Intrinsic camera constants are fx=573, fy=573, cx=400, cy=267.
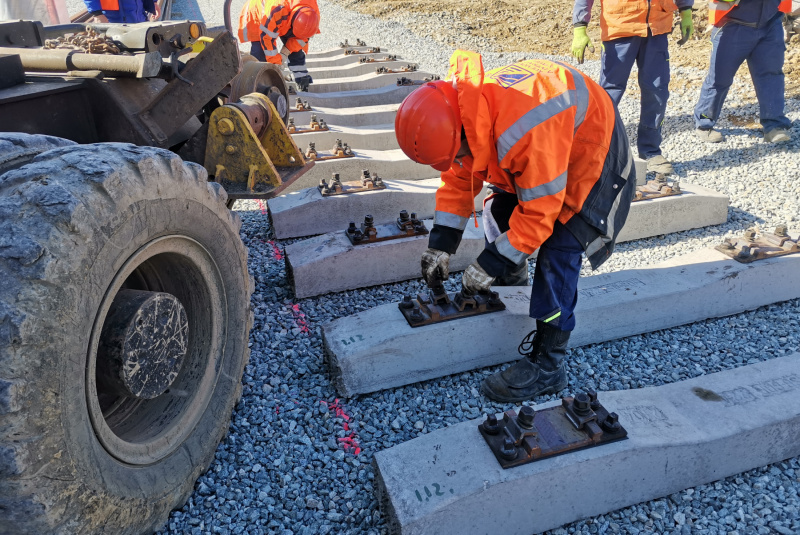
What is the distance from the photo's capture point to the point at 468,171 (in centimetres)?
292

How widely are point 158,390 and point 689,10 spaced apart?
6.19 metres

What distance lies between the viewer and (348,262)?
388 cm

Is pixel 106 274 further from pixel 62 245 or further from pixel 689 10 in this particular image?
pixel 689 10

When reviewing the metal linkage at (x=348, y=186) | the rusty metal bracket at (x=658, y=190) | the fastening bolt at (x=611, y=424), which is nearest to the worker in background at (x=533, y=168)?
the fastening bolt at (x=611, y=424)

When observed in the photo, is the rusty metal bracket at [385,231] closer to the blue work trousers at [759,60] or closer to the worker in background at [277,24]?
the blue work trousers at [759,60]

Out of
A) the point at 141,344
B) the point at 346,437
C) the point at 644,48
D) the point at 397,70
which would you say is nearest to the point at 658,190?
the point at 644,48

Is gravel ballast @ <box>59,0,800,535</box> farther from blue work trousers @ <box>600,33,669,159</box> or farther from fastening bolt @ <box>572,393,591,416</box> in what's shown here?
blue work trousers @ <box>600,33,669,159</box>

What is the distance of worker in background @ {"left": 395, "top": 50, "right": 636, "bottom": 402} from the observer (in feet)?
7.70

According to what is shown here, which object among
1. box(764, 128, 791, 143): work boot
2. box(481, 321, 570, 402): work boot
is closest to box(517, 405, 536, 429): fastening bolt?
box(481, 321, 570, 402): work boot

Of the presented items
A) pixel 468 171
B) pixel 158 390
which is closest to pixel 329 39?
pixel 468 171

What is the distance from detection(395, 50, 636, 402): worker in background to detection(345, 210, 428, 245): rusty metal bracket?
94cm

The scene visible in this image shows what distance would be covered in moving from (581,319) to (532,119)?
145 cm

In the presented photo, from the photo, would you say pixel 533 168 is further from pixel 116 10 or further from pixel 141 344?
pixel 116 10

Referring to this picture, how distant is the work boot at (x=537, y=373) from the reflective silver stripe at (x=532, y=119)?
1022mm
